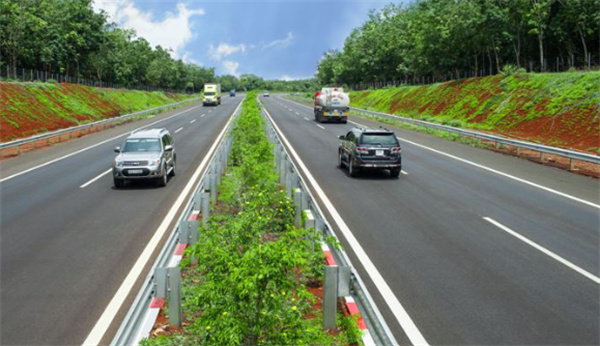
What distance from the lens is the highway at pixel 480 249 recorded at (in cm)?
694

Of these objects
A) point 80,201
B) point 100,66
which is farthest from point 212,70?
point 80,201

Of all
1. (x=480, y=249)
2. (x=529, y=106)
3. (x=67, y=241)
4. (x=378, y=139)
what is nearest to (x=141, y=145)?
(x=67, y=241)

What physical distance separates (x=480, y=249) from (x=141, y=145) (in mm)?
12460

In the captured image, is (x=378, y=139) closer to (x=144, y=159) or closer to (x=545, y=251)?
(x=144, y=159)

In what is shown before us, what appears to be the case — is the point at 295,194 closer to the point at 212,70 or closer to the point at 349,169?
the point at 349,169

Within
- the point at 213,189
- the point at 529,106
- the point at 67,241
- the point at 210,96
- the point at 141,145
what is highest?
the point at 210,96

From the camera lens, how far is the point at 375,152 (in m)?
18.2

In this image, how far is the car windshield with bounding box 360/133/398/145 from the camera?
60.2 feet

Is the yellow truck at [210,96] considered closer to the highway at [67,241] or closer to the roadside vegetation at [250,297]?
the highway at [67,241]

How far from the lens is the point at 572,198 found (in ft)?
47.9

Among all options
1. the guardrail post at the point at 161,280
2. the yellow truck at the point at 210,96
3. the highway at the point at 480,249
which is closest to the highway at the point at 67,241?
the guardrail post at the point at 161,280

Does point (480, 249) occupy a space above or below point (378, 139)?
below

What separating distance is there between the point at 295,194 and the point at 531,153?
17.7m

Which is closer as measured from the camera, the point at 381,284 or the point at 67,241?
the point at 381,284
